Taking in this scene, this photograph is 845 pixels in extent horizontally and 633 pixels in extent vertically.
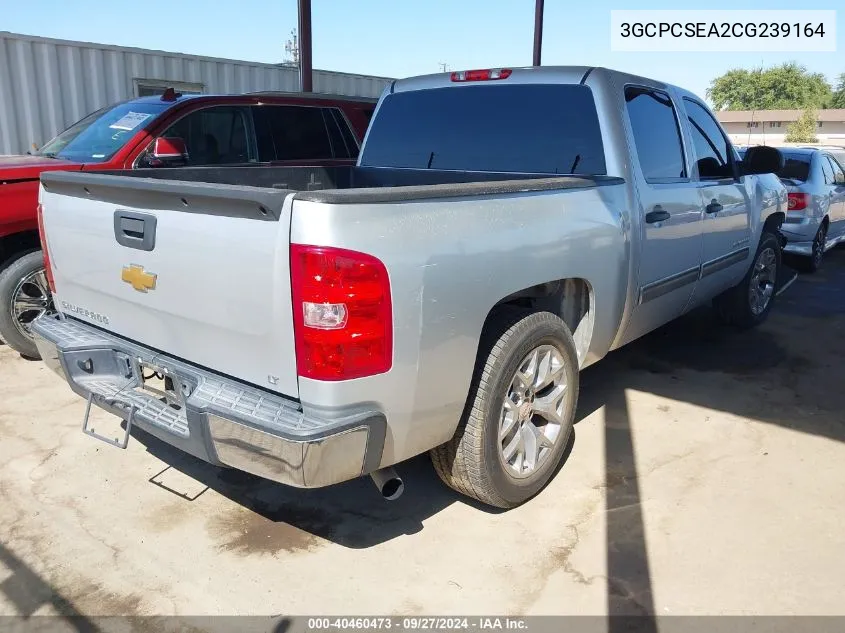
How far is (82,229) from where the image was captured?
3.01m

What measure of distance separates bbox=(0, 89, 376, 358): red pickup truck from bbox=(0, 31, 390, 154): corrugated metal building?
3.83 metres

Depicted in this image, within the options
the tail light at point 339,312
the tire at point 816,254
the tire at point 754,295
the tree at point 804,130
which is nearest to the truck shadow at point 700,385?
the tire at point 754,295

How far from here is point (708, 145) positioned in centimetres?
484

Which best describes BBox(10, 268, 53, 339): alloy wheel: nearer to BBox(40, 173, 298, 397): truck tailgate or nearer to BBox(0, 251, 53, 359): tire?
BBox(0, 251, 53, 359): tire

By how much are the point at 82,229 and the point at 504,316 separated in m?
1.86

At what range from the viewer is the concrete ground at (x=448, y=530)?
264 centimetres

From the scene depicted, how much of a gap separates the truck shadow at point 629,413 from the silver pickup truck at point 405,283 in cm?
42

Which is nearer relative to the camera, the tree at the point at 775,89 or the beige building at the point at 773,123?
the beige building at the point at 773,123

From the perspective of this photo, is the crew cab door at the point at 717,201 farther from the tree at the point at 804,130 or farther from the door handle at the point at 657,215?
the tree at the point at 804,130

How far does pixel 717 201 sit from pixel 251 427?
367 centimetres

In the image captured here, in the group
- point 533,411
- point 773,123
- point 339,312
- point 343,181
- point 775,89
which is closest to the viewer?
point 339,312

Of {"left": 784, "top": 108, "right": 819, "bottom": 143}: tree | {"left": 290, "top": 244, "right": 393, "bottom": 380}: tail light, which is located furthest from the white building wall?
{"left": 290, "top": 244, "right": 393, "bottom": 380}: tail light

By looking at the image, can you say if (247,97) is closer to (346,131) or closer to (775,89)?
(346,131)

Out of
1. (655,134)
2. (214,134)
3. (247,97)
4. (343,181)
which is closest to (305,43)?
(247,97)
